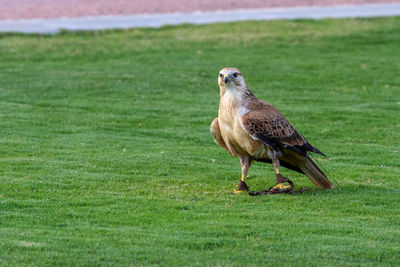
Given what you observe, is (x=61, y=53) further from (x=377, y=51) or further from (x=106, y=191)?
(x=106, y=191)

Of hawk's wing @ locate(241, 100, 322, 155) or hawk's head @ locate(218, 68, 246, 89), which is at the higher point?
hawk's head @ locate(218, 68, 246, 89)

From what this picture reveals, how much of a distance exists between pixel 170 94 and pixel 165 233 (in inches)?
447

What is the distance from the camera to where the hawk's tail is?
11.6m

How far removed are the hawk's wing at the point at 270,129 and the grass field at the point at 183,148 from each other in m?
0.84

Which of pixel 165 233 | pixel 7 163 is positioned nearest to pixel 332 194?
pixel 165 233

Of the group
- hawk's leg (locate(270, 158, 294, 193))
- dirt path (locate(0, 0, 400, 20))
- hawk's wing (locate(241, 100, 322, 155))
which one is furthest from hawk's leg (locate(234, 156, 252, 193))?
dirt path (locate(0, 0, 400, 20))

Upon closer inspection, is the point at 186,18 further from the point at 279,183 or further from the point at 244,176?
the point at 279,183

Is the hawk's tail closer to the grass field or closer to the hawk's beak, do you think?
the grass field

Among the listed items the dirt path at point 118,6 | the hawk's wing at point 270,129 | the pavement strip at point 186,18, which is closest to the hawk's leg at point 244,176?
the hawk's wing at point 270,129

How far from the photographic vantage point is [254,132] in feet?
36.1

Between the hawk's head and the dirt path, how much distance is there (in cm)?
2527

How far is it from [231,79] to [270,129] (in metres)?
1.01

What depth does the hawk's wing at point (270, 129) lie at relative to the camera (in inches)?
433

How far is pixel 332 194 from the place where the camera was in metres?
11.4
